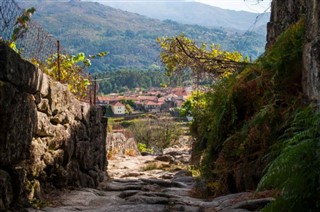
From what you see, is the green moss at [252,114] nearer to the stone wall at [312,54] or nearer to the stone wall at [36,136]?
the stone wall at [312,54]

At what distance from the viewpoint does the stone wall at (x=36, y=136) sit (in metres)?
4.61

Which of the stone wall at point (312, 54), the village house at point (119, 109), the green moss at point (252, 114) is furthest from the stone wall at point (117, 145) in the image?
the village house at point (119, 109)

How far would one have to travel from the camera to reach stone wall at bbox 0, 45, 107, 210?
15.1 ft

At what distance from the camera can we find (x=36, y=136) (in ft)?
19.2

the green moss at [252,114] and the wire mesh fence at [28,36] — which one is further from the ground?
the wire mesh fence at [28,36]

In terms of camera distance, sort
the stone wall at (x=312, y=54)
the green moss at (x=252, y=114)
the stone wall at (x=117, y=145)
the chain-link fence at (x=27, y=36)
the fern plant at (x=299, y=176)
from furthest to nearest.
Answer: the stone wall at (x=117, y=145)
the chain-link fence at (x=27, y=36)
the green moss at (x=252, y=114)
the stone wall at (x=312, y=54)
the fern plant at (x=299, y=176)

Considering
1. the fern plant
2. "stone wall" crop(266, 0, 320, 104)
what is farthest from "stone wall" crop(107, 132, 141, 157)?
the fern plant

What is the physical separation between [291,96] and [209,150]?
1586mm

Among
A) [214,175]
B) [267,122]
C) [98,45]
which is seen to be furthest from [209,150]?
[98,45]

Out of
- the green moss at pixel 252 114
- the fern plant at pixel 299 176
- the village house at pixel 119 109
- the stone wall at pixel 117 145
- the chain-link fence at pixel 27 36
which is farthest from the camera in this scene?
the village house at pixel 119 109

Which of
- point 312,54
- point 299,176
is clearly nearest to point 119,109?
point 312,54

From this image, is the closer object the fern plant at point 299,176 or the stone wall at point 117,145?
the fern plant at point 299,176

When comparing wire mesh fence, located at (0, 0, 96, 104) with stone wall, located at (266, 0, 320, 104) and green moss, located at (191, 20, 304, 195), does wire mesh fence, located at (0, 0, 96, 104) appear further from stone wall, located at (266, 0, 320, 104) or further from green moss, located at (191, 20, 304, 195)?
stone wall, located at (266, 0, 320, 104)

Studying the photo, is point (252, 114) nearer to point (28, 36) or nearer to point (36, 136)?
point (36, 136)
